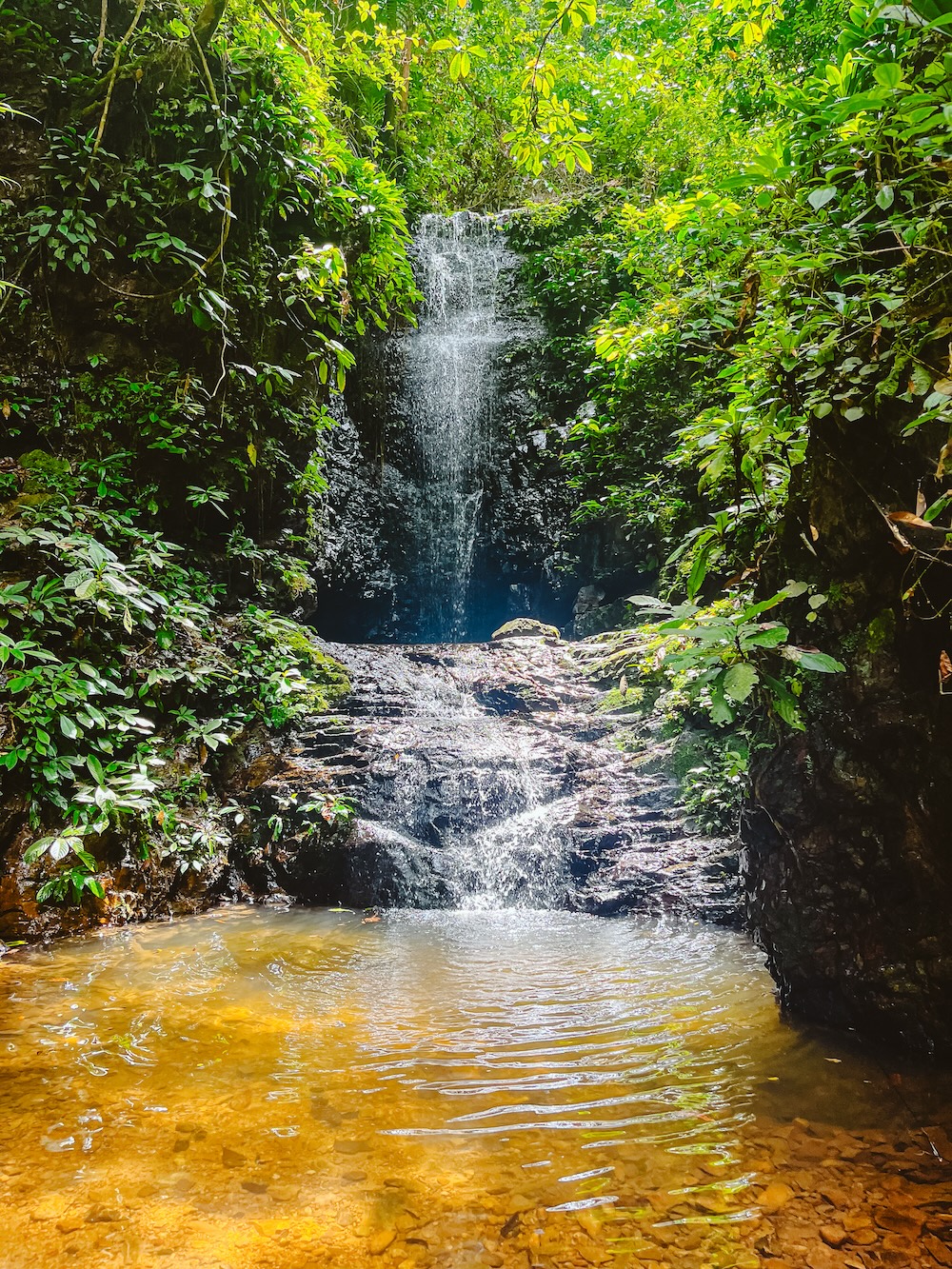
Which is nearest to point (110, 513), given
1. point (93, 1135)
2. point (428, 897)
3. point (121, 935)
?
point (121, 935)

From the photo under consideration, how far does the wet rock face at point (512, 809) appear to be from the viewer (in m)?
4.64

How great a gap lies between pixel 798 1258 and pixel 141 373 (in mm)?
6773

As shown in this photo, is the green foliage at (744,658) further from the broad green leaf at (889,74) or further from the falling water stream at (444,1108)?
the broad green leaf at (889,74)

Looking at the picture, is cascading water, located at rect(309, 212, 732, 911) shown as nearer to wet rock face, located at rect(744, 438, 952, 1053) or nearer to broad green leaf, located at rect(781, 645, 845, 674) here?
wet rock face, located at rect(744, 438, 952, 1053)

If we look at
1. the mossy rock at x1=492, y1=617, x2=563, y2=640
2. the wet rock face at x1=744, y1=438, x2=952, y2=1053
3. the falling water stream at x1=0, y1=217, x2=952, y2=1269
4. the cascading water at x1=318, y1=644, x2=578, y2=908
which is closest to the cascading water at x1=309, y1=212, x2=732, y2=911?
→ the cascading water at x1=318, y1=644, x2=578, y2=908

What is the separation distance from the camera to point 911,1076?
2.13m

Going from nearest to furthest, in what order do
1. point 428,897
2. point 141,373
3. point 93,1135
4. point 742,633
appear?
point 93,1135 → point 742,633 → point 428,897 → point 141,373

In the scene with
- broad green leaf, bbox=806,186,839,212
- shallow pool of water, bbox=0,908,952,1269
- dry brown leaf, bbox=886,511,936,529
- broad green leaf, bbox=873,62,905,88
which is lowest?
shallow pool of water, bbox=0,908,952,1269

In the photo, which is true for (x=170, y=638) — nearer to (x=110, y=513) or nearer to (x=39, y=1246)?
(x=110, y=513)

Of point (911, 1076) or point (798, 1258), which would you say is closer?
point (798, 1258)

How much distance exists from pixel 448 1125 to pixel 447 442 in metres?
10.3

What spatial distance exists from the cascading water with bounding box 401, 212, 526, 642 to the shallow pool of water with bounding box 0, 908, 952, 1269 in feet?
26.9

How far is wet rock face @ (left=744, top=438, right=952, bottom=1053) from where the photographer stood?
2148 mm

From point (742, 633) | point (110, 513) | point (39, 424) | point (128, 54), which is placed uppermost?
point (128, 54)
